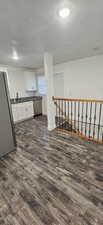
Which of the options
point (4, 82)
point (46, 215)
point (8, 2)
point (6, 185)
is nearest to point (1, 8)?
point (8, 2)

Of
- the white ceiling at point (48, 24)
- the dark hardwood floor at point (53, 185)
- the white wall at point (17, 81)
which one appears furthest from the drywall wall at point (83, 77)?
the dark hardwood floor at point (53, 185)

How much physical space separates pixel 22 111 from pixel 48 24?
134 inches

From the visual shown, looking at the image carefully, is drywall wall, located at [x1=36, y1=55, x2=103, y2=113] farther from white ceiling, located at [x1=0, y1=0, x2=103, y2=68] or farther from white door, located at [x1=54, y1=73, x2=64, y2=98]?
white ceiling, located at [x1=0, y1=0, x2=103, y2=68]

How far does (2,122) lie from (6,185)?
1.15 meters

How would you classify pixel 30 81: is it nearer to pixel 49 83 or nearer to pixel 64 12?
pixel 49 83

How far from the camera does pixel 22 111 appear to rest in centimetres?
458

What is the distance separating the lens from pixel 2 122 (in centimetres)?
223

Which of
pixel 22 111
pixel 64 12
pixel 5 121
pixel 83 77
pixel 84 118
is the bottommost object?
pixel 84 118

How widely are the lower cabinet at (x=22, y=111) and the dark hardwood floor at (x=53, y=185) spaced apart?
75.6 inches

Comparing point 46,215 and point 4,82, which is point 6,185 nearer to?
point 46,215

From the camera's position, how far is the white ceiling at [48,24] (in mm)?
1282

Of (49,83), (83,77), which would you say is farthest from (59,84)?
(49,83)

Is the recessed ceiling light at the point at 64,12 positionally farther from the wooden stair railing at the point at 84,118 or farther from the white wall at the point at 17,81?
the white wall at the point at 17,81

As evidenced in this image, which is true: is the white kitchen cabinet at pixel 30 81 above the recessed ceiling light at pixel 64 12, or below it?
below
